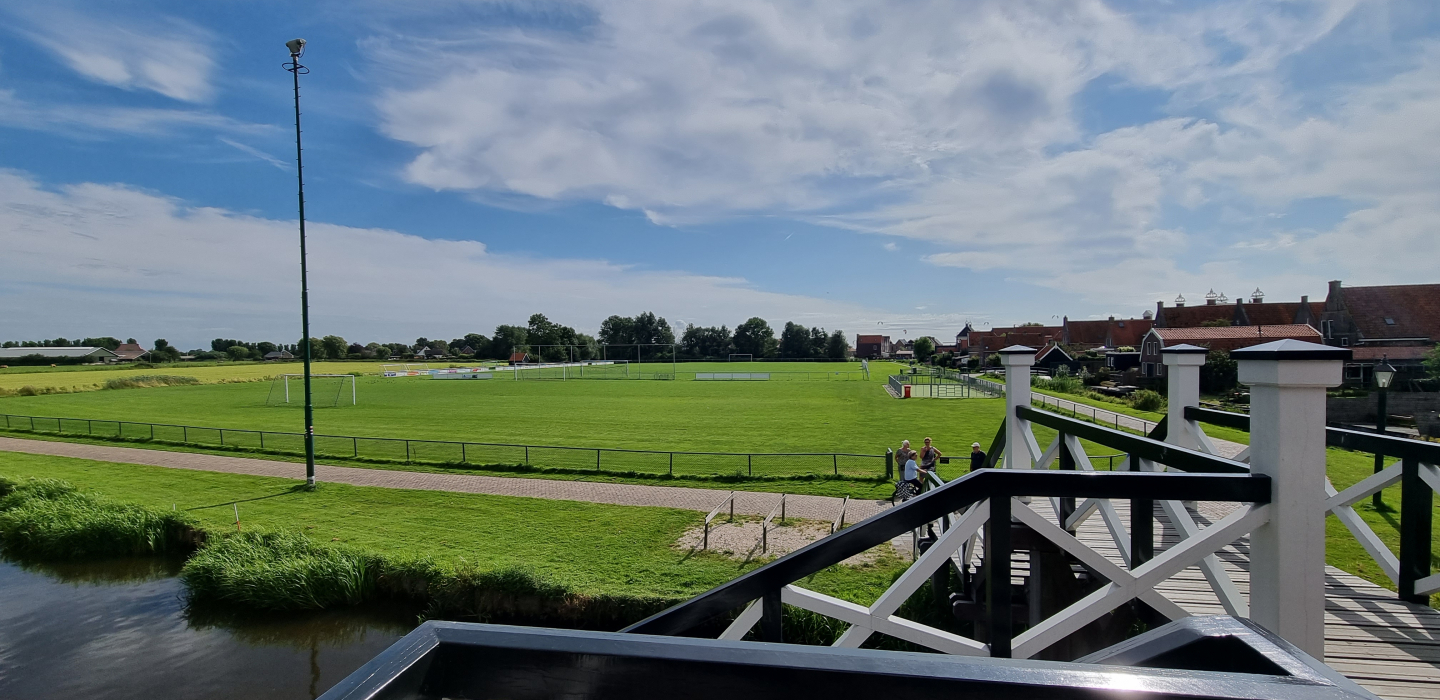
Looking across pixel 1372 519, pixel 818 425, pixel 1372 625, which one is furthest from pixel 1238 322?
pixel 1372 625

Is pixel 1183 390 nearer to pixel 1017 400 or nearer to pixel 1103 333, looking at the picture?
pixel 1017 400

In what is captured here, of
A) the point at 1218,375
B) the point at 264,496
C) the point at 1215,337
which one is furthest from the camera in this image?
the point at 1215,337

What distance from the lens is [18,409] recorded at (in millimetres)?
40406

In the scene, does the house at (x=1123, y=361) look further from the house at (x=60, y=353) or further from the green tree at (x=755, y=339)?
the house at (x=60, y=353)

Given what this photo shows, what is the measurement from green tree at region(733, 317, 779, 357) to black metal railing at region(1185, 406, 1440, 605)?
451 feet

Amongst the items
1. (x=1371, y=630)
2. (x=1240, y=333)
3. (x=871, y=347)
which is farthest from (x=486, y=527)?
(x=871, y=347)

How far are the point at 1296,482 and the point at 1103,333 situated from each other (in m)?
96.6

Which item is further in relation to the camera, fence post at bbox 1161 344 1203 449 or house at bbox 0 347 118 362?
house at bbox 0 347 118 362

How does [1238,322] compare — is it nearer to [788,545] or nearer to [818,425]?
[818,425]

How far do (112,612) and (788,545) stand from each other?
12191mm

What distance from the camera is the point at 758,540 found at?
41.6 ft

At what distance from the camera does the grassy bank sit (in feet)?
34.0

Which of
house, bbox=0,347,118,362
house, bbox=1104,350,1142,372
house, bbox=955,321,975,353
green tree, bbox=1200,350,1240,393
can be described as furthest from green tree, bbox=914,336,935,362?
house, bbox=0,347,118,362

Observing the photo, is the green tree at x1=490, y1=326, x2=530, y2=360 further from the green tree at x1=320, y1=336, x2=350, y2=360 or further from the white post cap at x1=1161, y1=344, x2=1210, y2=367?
the white post cap at x1=1161, y1=344, x2=1210, y2=367
